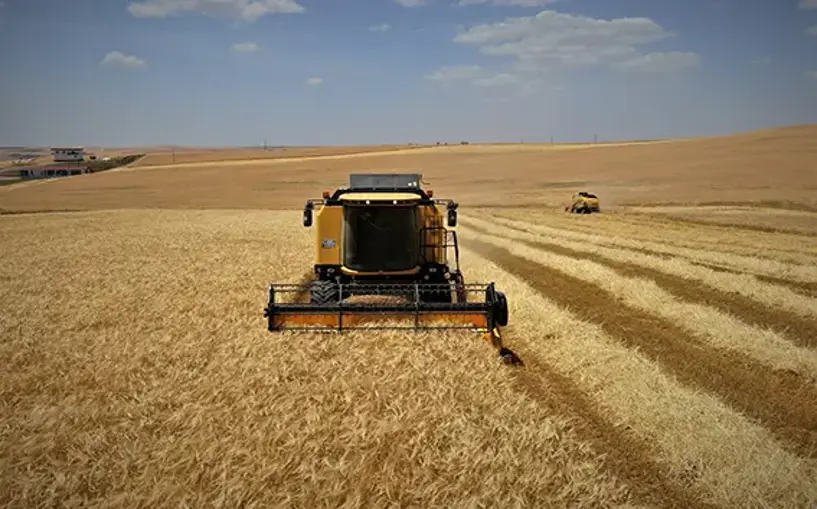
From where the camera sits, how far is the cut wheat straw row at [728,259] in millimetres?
17359

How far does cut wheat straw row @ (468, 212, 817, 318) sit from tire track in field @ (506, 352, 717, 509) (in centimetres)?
733

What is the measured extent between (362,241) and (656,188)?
5067cm

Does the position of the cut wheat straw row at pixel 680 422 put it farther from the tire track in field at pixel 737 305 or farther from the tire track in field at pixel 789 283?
the tire track in field at pixel 789 283

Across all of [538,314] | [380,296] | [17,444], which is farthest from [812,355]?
[17,444]

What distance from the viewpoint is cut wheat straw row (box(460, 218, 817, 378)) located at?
33.6 ft

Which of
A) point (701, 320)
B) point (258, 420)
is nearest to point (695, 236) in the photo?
point (701, 320)

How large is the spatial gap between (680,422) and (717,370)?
97.8 inches

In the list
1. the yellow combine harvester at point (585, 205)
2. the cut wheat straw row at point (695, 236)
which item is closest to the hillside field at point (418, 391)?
the cut wheat straw row at point (695, 236)

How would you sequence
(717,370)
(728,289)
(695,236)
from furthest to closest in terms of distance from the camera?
1. (695,236)
2. (728,289)
3. (717,370)

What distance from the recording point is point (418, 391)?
26.3 feet

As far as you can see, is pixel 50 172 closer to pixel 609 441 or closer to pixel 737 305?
pixel 737 305

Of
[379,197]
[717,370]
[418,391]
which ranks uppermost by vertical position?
[379,197]

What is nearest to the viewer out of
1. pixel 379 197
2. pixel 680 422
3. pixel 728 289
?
pixel 680 422

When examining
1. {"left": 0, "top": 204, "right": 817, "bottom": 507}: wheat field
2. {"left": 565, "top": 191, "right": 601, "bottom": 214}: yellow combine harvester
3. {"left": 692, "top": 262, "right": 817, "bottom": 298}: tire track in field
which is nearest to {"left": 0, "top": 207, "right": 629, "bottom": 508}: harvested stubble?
{"left": 0, "top": 204, "right": 817, "bottom": 507}: wheat field
